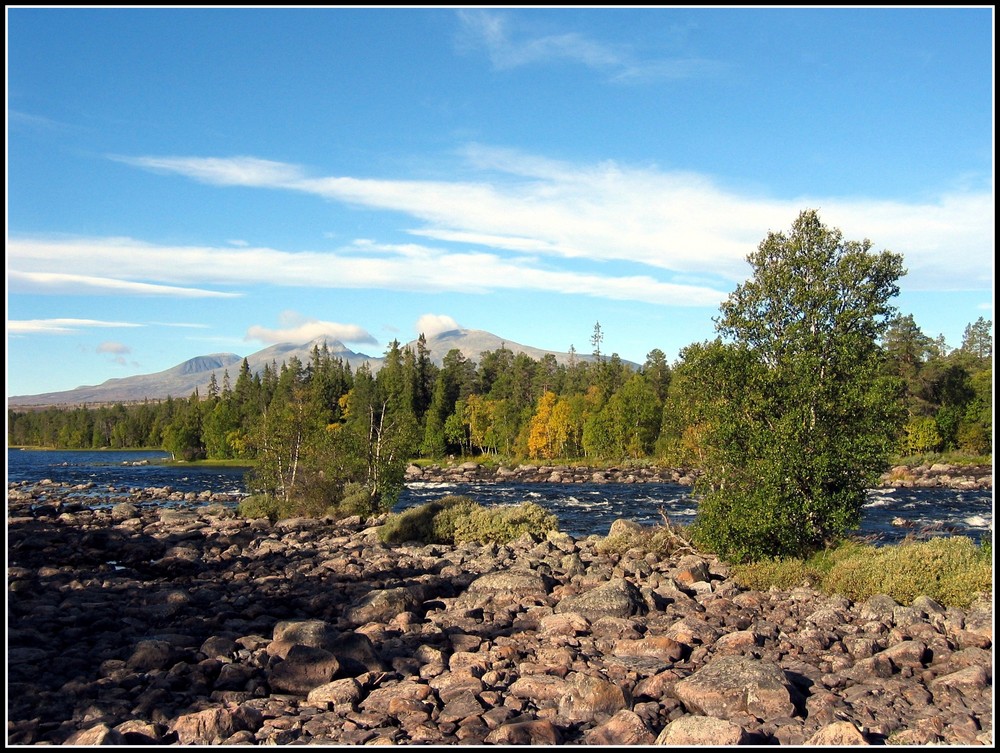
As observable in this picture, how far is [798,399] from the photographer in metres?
20.5

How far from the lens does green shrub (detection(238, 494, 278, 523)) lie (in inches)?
1463

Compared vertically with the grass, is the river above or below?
below

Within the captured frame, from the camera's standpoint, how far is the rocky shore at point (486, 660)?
34.5 feet

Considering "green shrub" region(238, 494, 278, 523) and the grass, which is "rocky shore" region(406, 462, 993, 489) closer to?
the grass

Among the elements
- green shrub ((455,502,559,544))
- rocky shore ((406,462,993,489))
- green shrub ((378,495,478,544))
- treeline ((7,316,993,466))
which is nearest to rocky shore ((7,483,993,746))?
green shrub ((455,502,559,544))

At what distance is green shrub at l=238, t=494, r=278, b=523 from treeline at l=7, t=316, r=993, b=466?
11.5 feet

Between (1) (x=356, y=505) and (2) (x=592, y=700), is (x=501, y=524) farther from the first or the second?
(2) (x=592, y=700)

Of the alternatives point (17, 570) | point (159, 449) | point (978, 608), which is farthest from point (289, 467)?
point (159, 449)

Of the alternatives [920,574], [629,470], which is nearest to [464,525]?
[920,574]

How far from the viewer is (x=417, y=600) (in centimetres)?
1812

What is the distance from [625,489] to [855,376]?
36.3m

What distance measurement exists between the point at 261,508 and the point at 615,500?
849 inches

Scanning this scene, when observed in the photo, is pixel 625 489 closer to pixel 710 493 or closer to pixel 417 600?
pixel 710 493

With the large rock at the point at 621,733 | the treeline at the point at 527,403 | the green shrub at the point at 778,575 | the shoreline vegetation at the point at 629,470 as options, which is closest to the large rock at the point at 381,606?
the large rock at the point at 621,733
